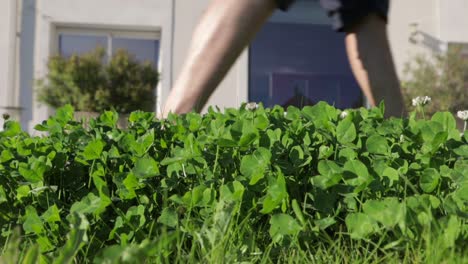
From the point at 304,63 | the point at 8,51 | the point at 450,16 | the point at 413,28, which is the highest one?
the point at 450,16

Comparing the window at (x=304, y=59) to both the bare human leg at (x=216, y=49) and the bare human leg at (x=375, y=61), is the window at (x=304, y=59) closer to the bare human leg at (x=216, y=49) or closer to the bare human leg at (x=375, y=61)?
the bare human leg at (x=375, y=61)

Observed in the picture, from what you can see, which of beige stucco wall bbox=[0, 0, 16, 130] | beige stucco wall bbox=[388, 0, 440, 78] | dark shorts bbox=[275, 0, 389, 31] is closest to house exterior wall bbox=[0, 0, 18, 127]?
beige stucco wall bbox=[0, 0, 16, 130]

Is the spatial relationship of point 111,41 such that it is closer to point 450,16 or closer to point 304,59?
point 304,59

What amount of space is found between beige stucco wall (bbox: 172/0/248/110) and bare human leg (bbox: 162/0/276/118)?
914cm

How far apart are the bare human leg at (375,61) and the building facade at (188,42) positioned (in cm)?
776

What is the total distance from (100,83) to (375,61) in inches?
289

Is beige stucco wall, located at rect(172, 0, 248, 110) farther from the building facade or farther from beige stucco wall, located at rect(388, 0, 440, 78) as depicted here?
beige stucco wall, located at rect(388, 0, 440, 78)

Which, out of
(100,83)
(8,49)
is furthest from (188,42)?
(8,49)

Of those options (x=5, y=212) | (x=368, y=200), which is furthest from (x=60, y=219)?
(x=368, y=200)

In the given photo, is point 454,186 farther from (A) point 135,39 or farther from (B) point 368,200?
(A) point 135,39

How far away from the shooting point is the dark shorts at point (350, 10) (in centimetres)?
272

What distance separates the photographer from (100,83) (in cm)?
956

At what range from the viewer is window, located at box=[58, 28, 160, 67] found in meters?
11.8

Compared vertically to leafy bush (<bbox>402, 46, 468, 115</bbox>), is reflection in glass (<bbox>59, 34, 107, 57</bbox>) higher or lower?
higher
